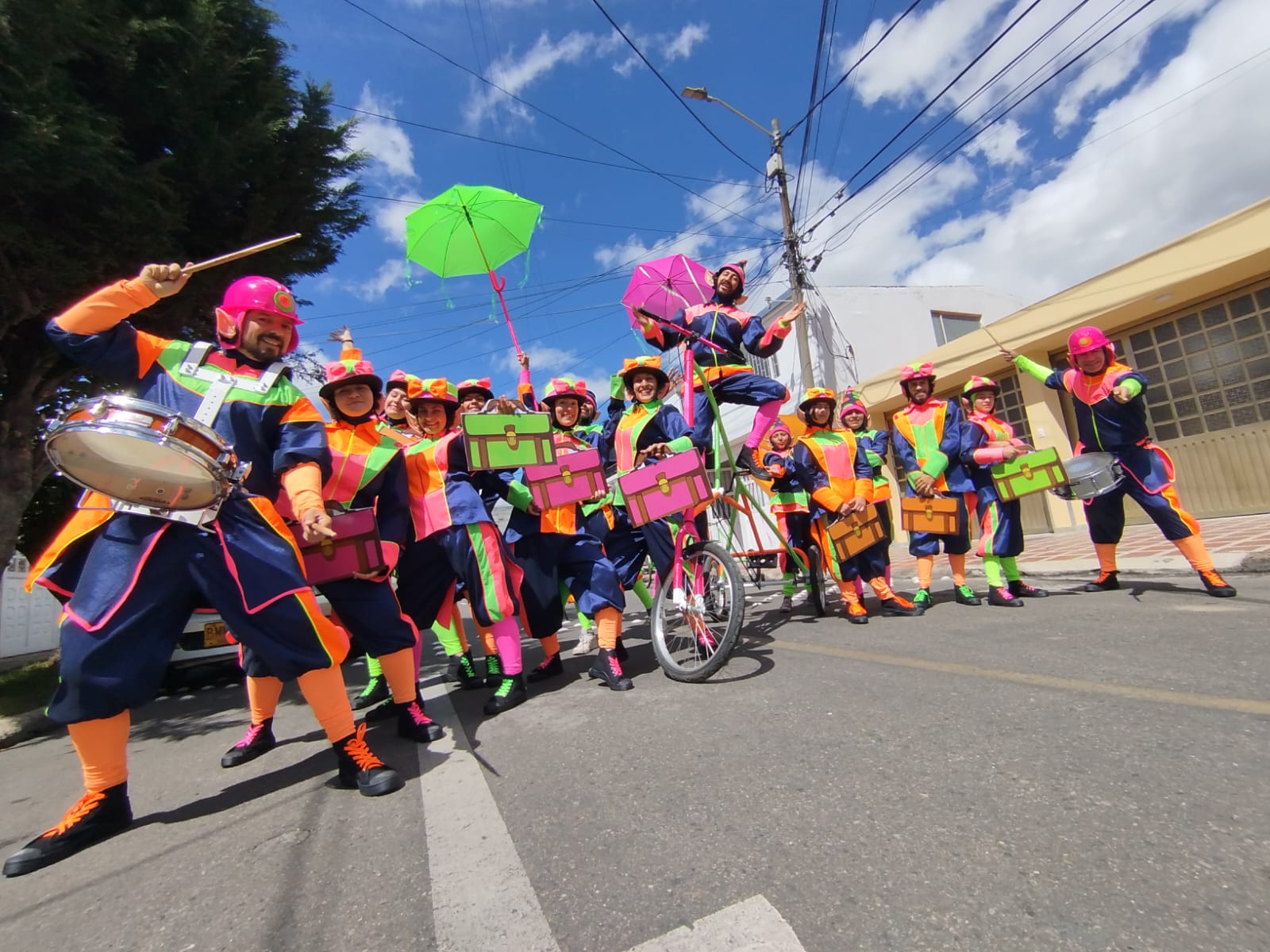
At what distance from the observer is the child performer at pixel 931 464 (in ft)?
16.2

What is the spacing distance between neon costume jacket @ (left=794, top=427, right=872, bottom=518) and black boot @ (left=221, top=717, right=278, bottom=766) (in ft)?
12.7

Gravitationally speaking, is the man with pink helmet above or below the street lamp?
below

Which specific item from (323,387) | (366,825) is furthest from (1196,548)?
(323,387)

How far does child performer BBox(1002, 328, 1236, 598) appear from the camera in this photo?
435cm

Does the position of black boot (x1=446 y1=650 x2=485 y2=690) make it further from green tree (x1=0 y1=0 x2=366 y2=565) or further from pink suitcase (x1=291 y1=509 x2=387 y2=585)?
green tree (x1=0 y1=0 x2=366 y2=565)

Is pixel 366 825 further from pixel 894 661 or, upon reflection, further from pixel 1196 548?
pixel 1196 548

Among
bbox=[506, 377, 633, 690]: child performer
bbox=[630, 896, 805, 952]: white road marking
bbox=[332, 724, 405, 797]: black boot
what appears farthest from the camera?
bbox=[506, 377, 633, 690]: child performer

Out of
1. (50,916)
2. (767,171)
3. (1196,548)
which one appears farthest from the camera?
(767,171)

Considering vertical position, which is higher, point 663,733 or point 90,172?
point 90,172

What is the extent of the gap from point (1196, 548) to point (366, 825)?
5.14 meters

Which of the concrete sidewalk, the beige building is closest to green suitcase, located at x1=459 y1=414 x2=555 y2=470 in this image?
the concrete sidewalk

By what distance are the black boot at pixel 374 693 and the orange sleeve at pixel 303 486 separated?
2.12 m

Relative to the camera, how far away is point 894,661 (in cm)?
334

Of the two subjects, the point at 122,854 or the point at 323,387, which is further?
the point at 323,387
